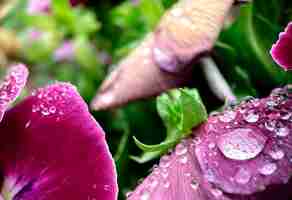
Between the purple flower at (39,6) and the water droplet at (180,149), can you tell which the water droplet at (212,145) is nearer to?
the water droplet at (180,149)

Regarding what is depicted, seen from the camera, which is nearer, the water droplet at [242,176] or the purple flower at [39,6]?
the water droplet at [242,176]

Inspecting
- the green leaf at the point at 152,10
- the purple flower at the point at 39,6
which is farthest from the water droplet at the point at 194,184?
the purple flower at the point at 39,6

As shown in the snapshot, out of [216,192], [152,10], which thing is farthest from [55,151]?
[152,10]

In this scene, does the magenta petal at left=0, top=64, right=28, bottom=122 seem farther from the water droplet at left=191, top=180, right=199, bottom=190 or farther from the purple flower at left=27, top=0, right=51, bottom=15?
the purple flower at left=27, top=0, right=51, bottom=15

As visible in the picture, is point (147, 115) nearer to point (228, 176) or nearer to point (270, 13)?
point (270, 13)

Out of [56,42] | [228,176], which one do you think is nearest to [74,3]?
[228,176]
